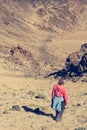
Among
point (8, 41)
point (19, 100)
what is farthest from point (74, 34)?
point (19, 100)

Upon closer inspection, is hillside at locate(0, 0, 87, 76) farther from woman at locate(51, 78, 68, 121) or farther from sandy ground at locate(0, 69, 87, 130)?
woman at locate(51, 78, 68, 121)

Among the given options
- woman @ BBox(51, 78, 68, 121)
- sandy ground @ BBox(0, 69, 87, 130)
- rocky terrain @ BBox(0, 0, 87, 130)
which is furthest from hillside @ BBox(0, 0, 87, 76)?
→ woman @ BBox(51, 78, 68, 121)

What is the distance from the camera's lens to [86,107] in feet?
46.7

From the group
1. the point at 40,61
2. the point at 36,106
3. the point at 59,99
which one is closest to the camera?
the point at 59,99

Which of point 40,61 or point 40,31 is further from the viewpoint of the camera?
point 40,31

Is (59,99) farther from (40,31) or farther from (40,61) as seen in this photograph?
(40,31)

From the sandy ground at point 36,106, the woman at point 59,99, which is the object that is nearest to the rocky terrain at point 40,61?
the sandy ground at point 36,106

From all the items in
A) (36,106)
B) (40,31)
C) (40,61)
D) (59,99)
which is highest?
(40,31)

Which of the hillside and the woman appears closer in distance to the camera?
the woman

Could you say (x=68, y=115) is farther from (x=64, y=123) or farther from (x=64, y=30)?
(x=64, y=30)

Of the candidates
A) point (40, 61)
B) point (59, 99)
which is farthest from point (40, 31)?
point (59, 99)

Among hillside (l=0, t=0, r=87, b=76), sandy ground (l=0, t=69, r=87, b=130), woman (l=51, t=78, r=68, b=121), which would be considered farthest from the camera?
hillside (l=0, t=0, r=87, b=76)

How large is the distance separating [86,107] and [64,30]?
126 ft

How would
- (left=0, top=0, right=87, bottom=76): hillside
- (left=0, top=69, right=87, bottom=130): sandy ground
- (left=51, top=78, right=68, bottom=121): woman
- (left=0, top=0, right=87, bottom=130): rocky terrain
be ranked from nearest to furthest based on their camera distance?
(left=0, top=69, right=87, bottom=130): sandy ground < (left=51, top=78, right=68, bottom=121): woman < (left=0, top=0, right=87, bottom=130): rocky terrain < (left=0, top=0, right=87, bottom=76): hillside
